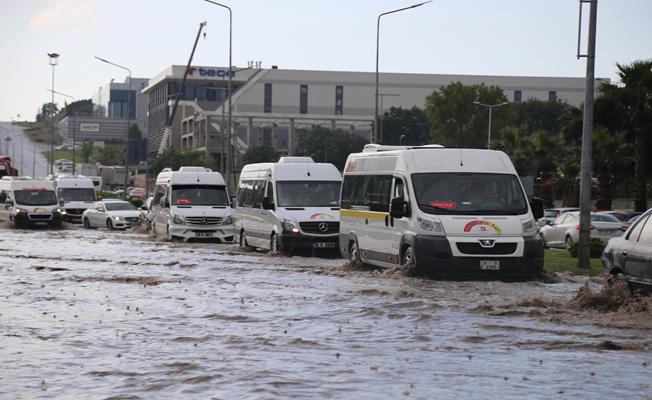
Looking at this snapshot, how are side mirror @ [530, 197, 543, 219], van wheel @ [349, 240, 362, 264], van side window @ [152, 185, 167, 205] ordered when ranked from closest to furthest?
side mirror @ [530, 197, 543, 219] < van wheel @ [349, 240, 362, 264] < van side window @ [152, 185, 167, 205]

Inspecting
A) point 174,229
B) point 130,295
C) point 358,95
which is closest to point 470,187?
point 130,295

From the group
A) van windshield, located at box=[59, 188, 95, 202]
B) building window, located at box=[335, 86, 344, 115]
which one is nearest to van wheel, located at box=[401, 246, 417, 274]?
van windshield, located at box=[59, 188, 95, 202]

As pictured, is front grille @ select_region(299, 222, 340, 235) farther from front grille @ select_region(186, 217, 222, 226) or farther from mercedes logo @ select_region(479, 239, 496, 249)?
mercedes logo @ select_region(479, 239, 496, 249)

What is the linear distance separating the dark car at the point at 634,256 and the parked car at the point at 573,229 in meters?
19.6

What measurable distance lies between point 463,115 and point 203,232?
76594 mm

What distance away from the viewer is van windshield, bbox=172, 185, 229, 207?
34.4 metres

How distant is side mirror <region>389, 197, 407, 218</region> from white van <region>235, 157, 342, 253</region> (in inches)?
295

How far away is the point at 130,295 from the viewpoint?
681 inches

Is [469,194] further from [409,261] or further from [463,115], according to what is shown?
[463,115]

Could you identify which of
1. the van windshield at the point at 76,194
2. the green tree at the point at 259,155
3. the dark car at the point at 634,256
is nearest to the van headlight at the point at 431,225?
the dark car at the point at 634,256

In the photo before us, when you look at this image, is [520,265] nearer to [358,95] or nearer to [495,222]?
[495,222]

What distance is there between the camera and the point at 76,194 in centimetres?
5359

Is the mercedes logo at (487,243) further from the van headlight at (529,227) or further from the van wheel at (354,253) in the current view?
the van wheel at (354,253)

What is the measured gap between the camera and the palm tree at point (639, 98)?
46.0m
